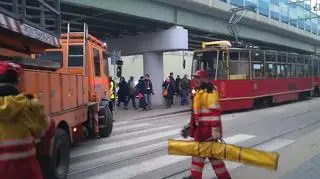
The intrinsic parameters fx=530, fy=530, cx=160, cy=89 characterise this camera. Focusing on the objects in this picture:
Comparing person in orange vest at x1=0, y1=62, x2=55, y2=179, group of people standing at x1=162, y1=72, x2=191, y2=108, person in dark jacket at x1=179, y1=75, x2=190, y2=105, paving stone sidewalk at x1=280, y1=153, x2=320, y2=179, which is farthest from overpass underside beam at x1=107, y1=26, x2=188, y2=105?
person in orange vest at x1=0, y1=62, x2=55, y2=179

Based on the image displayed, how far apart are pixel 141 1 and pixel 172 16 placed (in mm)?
3471

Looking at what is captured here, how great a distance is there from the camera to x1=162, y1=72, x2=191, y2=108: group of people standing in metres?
27.8

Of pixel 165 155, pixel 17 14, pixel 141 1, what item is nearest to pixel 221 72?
pixel 141 1

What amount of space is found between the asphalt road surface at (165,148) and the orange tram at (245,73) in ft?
10.6

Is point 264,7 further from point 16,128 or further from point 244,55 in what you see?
point 16,128

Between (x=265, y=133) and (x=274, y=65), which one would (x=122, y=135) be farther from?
(x=274, y=65)

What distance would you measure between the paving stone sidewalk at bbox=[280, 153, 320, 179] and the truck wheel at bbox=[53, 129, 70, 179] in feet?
11.0

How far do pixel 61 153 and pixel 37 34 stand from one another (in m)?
1.83

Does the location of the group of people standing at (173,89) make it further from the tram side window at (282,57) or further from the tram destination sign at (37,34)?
the tram destination sign at (37,34)

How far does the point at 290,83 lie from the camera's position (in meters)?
29.7

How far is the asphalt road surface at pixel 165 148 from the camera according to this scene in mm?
9023

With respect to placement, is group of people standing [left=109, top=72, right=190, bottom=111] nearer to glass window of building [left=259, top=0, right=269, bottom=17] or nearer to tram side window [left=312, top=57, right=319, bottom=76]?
glass window of building [left=259, top=0, right=269, bottom=17]

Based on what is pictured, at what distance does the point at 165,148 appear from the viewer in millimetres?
12000

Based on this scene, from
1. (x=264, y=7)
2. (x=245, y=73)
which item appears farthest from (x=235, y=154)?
Result: (x=264, y=7)
